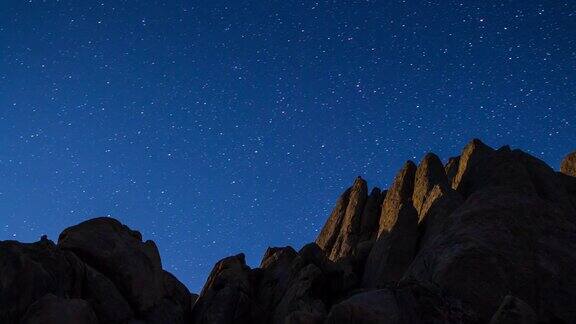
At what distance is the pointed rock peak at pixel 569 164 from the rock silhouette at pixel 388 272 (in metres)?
12.7

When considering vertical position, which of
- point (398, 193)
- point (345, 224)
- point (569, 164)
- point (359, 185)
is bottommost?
point (345, 224)

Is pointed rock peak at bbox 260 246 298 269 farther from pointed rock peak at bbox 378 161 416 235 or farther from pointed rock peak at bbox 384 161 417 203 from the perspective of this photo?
pointed rock peak at bbox 384 161 417 203

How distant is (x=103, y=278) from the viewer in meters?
32.7

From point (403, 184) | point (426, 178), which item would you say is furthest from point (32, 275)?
point (403, 184)

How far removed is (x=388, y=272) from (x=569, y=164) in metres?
35.0

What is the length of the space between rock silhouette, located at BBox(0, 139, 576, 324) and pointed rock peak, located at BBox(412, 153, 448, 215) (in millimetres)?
299

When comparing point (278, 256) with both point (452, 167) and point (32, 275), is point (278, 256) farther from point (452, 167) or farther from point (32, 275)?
point (452, 167)

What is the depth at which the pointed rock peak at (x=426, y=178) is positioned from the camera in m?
50.4

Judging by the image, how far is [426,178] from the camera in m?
52.4

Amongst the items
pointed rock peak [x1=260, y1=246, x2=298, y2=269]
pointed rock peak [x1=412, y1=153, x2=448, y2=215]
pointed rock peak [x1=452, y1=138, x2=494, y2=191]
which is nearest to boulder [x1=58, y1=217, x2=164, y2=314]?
pointed rock peak [x1=260, y1=246, x2=298, y2=269]

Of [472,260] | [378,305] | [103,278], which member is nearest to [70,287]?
[103,278]

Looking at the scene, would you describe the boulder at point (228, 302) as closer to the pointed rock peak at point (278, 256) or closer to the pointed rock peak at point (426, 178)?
the pointed rock peak at point (278, 256)

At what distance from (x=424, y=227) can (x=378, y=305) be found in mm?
22856

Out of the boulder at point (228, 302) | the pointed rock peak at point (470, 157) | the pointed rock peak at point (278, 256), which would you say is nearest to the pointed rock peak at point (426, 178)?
the pointed rock peak at point (470, 157)
